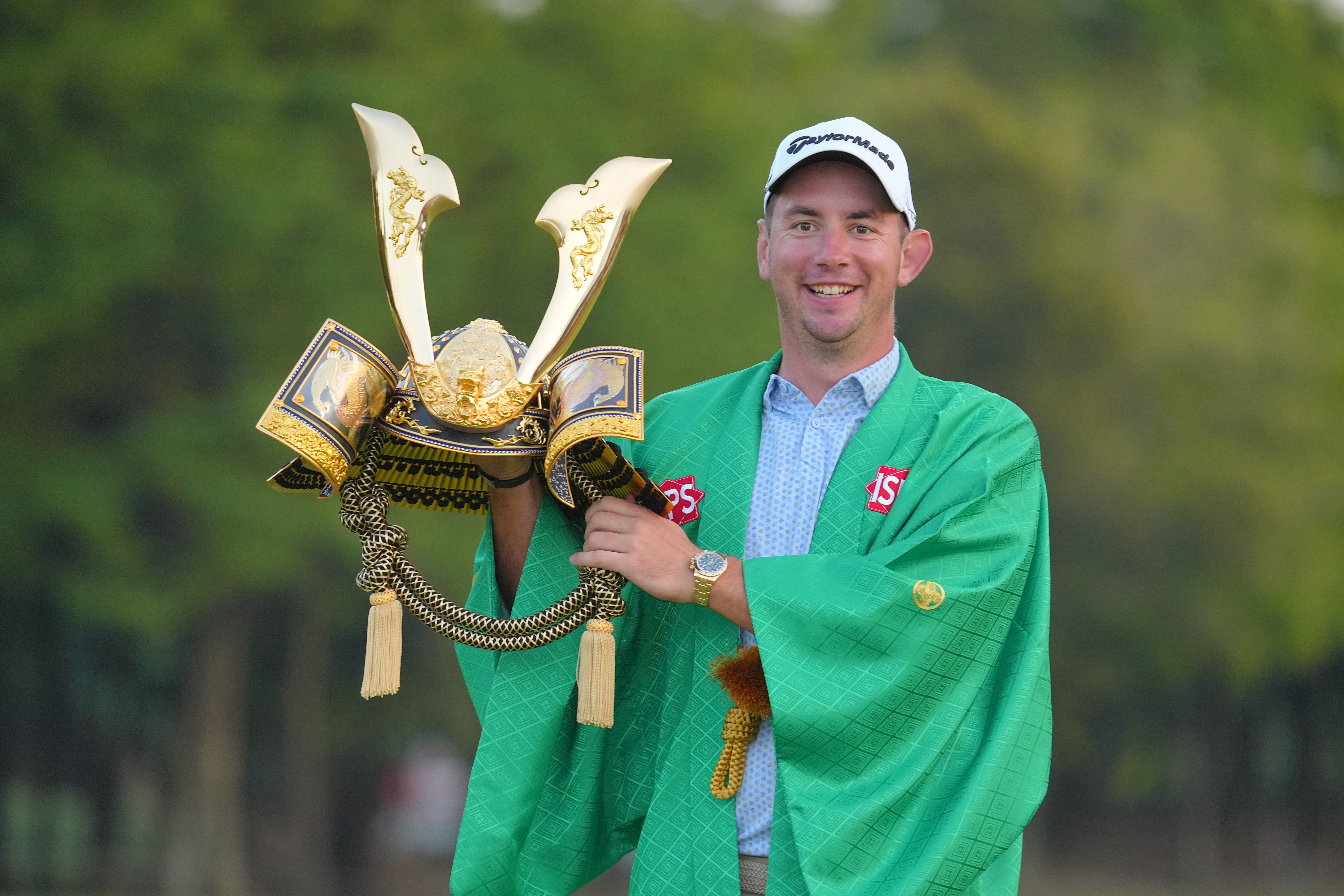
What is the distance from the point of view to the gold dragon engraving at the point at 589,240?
3.28 metres

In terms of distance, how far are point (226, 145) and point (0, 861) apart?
24.1 ft

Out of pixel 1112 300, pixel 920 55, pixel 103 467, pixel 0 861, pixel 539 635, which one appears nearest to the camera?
pixel 539 635

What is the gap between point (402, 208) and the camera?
127 inches

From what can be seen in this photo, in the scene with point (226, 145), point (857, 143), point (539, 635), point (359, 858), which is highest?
point (226, 145)

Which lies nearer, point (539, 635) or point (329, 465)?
point (329, 465)

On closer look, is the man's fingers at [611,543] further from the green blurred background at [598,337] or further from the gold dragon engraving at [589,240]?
the green blurred background at [598,337]

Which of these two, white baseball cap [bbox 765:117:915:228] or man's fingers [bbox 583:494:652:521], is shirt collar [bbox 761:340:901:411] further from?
man's fingers [bbox 583:494:652:521]

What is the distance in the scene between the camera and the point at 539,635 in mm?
3311

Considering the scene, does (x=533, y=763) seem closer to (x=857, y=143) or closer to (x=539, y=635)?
(x=539, y=635)

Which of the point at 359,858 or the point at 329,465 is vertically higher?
the point at 329,465

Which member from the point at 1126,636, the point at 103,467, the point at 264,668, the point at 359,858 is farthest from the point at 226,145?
the point at 1126,636

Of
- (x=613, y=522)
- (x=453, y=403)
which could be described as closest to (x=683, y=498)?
(x=613, y=522)

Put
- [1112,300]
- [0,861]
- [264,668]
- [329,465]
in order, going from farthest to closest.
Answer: [1112,300], [264,668], [0,861], [329,465]

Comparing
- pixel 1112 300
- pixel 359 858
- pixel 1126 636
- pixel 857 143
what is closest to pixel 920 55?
pixel 1112 300
